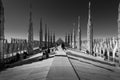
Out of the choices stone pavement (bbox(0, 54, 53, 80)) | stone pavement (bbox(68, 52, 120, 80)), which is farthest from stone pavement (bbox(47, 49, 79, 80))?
stone pavement (bbox(68, 52, 120, 80))

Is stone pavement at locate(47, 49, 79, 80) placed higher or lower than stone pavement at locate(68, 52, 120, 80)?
higher

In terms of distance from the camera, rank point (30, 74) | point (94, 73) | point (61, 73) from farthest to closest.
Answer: point (94, 73), point (30, 74), point (61, 73)

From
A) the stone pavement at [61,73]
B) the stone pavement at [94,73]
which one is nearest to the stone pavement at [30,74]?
the stone pavement at [61,73]

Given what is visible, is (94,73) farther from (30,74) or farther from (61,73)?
(30,74)

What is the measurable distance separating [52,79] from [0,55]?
9.81 metres

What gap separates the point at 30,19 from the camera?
67.5 ft

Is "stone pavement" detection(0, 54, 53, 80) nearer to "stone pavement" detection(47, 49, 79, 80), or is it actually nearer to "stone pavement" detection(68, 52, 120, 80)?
"stone pavement" detection(47, 49, 79, 80)

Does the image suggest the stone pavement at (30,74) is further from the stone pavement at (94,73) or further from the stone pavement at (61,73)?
the stone pavement at (94,73)

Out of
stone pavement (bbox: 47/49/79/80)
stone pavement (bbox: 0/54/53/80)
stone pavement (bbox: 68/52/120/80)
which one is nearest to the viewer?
stone pavement (bbox: 47/49/79/80)

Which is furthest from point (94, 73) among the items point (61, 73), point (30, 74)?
point (30, 74)

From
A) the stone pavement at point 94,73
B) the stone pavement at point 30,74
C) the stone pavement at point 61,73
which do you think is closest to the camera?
the stone pavement at point 61,73

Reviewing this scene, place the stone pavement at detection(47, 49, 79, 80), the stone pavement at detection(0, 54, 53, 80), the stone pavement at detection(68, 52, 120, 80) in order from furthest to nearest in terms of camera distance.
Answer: the stone pavement at detection(68, 52, 120, 80)
the stone pavement at detection(0, 54, 53, 80)
the stone pavement at detection(47, 49, 79, 80)

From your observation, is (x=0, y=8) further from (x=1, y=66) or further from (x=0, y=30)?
(x=1, y=66)

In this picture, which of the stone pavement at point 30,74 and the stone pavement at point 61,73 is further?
the stone pavement at point 30,74
